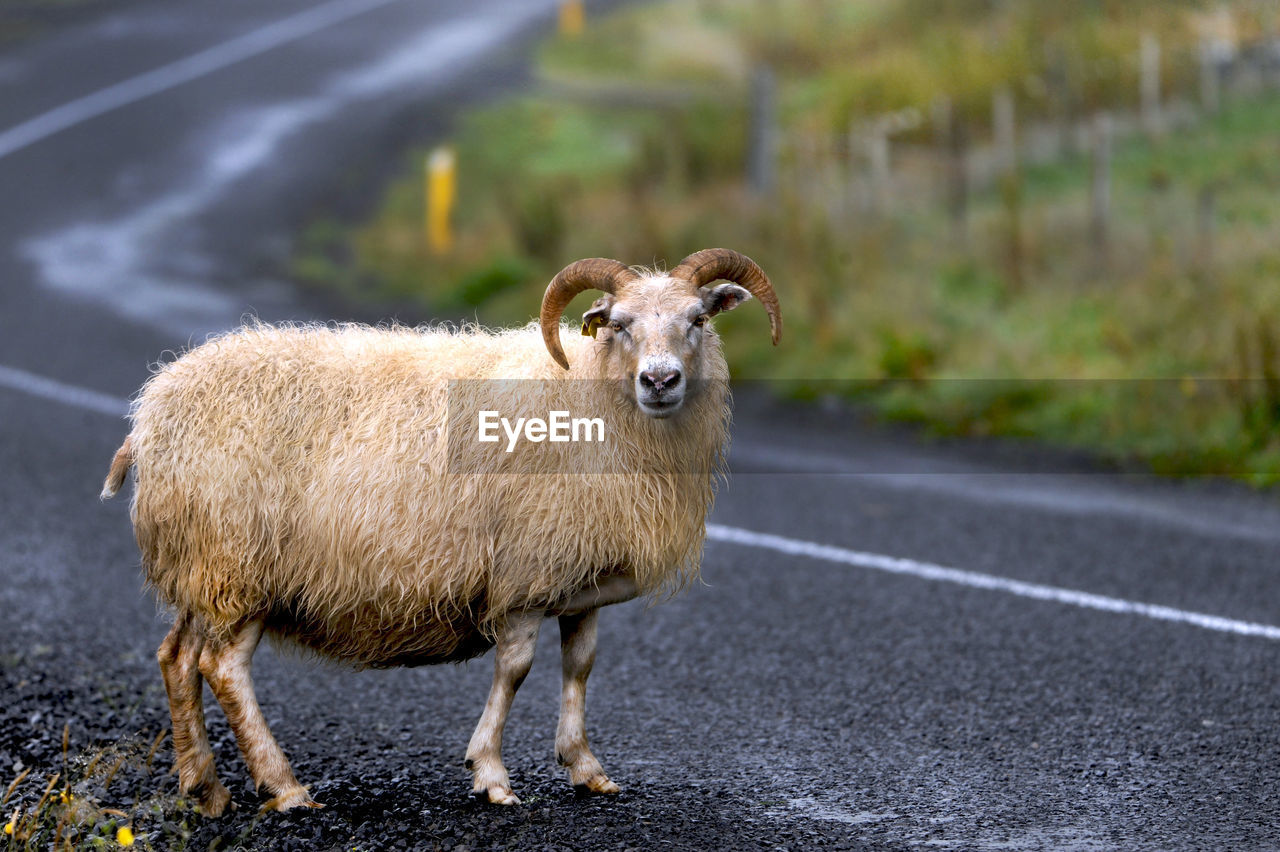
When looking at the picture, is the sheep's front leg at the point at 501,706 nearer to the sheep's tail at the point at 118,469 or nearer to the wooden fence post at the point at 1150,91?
the sheep's tail at the point at 118,469

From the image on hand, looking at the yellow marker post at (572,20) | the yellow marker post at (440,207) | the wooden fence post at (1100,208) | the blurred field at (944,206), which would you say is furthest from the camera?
the yellow marker post at (572,20)

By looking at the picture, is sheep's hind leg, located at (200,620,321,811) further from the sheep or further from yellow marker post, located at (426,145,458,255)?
yellow marker post, located at (426,145,458,255)

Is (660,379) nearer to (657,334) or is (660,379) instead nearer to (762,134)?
(657,334)

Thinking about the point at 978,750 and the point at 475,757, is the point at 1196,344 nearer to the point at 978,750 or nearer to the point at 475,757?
the point at 978,750

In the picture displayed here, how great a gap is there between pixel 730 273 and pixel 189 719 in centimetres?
263

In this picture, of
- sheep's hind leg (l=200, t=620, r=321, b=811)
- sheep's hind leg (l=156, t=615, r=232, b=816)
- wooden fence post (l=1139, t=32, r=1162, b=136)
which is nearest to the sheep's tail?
sheep's hind leg (l=156, t=615, r=232, b=816)

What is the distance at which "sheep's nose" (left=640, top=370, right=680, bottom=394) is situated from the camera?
4.90 metres

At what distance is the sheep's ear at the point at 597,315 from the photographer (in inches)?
204

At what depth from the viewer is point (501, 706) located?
528 centimetres

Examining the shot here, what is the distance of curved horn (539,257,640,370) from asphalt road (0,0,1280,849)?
1.72 m

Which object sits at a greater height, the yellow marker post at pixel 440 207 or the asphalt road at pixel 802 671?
the yellow marker post at pixel 440 207

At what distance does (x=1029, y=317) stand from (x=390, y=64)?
49.7ft

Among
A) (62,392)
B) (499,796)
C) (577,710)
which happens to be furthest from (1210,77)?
(499,796)

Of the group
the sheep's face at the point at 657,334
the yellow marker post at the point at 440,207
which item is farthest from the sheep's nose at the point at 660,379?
the yellow marker post at the point at 440,207
